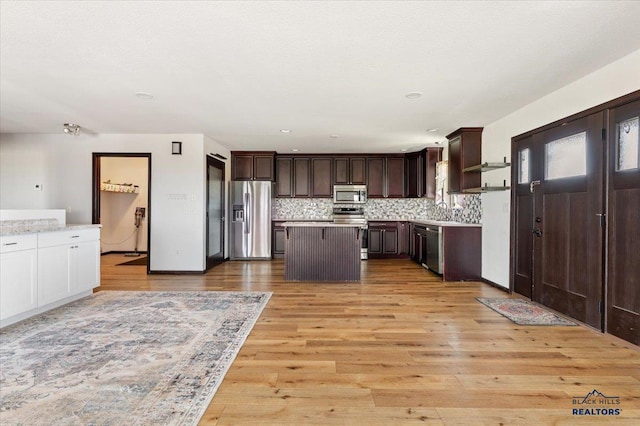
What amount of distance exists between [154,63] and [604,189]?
4188mm

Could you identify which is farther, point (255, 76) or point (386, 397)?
→ point (255, 76)

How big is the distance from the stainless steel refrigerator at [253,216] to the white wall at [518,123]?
425 cm

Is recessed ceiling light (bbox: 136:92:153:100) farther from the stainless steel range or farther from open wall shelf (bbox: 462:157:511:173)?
the stainless steel range

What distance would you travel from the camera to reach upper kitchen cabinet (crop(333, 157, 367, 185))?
7.50 metres

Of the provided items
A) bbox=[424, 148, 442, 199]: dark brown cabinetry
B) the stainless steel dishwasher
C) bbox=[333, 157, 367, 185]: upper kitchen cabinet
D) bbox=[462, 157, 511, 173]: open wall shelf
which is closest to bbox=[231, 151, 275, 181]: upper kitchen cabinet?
bbox=[333, 157, 367, 185]: upper kitchen cabinet

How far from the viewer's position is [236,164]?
24.1ft

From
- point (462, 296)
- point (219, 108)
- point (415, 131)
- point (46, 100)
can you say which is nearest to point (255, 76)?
point (219, 108)

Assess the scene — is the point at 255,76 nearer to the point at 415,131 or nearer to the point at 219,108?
the point at 219,108

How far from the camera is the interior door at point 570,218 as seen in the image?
300cm

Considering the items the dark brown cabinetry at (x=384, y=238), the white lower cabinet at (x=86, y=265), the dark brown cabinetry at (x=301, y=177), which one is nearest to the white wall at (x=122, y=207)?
the dark brown cabinetry at (x=301, y=177)

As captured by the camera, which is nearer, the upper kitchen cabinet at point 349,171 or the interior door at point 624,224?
the interior door at point 624,224

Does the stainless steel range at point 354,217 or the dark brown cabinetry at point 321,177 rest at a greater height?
the dark brown cabinetry at point 321,177

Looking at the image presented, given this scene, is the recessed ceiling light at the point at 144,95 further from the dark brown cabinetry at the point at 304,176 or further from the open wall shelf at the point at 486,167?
the open wall shelf at the point at 486,167

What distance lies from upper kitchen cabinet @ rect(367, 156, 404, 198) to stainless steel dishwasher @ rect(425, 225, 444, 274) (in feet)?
5.68
